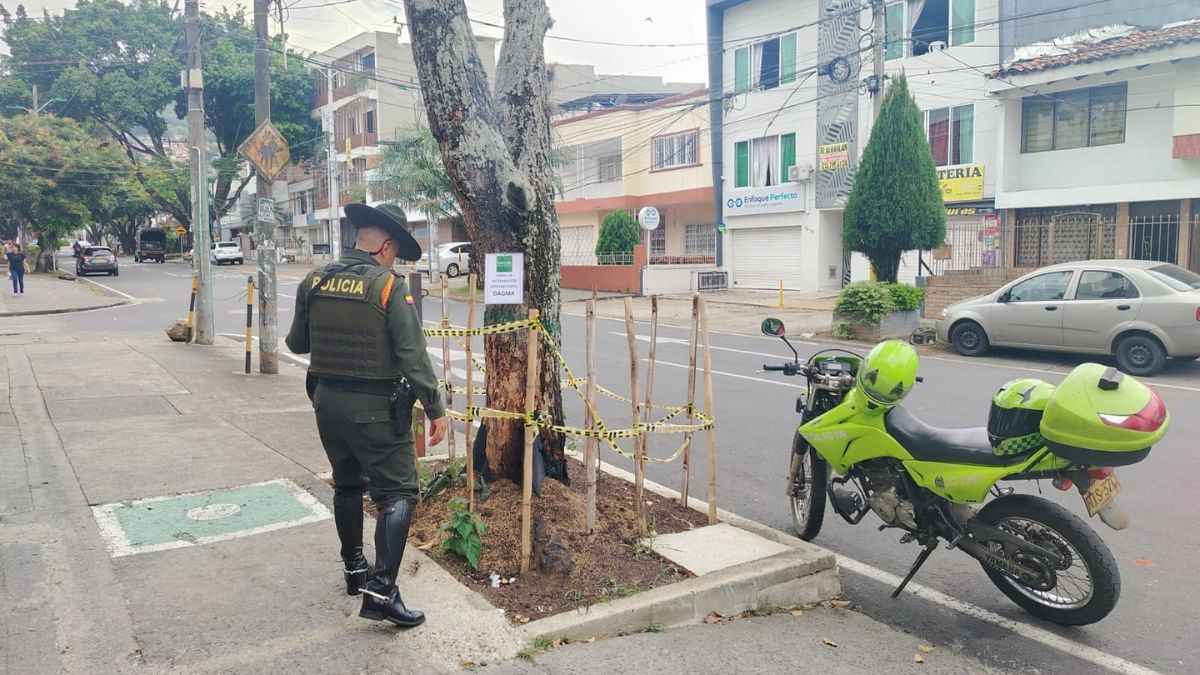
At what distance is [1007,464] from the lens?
4137mm

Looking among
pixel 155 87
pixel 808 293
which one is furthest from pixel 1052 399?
pixel 155 87

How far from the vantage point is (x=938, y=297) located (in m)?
19.0

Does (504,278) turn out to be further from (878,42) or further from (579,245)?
(579,245)

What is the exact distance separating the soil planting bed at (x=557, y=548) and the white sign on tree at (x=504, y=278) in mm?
1127

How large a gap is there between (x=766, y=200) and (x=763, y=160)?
1360mm

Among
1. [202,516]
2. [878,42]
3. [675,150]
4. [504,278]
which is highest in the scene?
[878,42]

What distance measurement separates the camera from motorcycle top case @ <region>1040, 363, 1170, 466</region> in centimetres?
370

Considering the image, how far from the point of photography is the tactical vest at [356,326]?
12.3 ft

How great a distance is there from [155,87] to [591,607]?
5075 centimetres

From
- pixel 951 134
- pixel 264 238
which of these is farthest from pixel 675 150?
pixel 264 238

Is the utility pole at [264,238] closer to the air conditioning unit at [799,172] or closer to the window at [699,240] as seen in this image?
the air conditioning unit at [799,172]

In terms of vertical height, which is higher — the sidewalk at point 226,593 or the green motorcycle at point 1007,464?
the green motorcycle at point 1007,464

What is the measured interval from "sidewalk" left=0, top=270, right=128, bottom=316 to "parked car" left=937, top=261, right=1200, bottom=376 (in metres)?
21.8

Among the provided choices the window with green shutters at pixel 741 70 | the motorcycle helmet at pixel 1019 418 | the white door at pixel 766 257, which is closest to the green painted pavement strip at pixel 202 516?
the motorcycle helmet at pixel 1019 418
